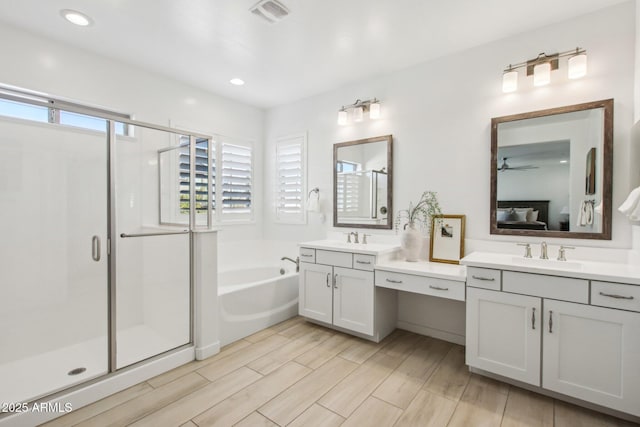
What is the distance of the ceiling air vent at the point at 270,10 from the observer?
6.88 feet

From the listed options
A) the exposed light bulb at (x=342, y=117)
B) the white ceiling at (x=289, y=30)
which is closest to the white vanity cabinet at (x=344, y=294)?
the exposed light bulb at (x=342, y=117)

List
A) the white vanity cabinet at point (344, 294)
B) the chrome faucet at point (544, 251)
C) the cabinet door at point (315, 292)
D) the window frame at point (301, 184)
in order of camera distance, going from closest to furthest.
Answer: the chrome faucet at point (544, 251) → the white vanity cabinet at point (344, 294) → the cabinet door at point (315, 292) → the window frame at point (301, 184)

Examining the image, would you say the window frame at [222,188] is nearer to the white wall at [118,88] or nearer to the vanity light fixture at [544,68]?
the white wall at [118,88]

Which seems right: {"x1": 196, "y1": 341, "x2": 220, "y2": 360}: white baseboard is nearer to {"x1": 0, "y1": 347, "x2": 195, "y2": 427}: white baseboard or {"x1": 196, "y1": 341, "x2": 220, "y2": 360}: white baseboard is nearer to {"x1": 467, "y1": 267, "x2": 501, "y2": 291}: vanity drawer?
{"x1": 0, "y1": 347, "x2": 195, "y2": 427}: white baseboard

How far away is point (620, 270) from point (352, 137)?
254cm

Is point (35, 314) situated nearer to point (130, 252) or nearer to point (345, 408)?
point (130, 252)

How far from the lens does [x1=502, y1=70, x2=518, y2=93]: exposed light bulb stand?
2.42 m

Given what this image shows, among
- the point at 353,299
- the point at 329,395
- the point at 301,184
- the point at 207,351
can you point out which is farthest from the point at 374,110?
the point at 207,351

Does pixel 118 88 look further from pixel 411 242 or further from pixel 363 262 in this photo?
pixel 411 242

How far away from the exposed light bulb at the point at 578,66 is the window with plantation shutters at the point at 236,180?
3.48 m

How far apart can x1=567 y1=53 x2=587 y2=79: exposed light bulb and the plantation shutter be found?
3.48 meters

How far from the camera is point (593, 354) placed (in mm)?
1795

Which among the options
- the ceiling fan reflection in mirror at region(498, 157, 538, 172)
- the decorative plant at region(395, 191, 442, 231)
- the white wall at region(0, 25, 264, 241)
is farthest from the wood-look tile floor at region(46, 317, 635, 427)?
the white wall at region(0, 25, 264, 241)

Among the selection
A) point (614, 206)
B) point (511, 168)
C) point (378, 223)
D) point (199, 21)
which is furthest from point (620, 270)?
point (199, 21)
